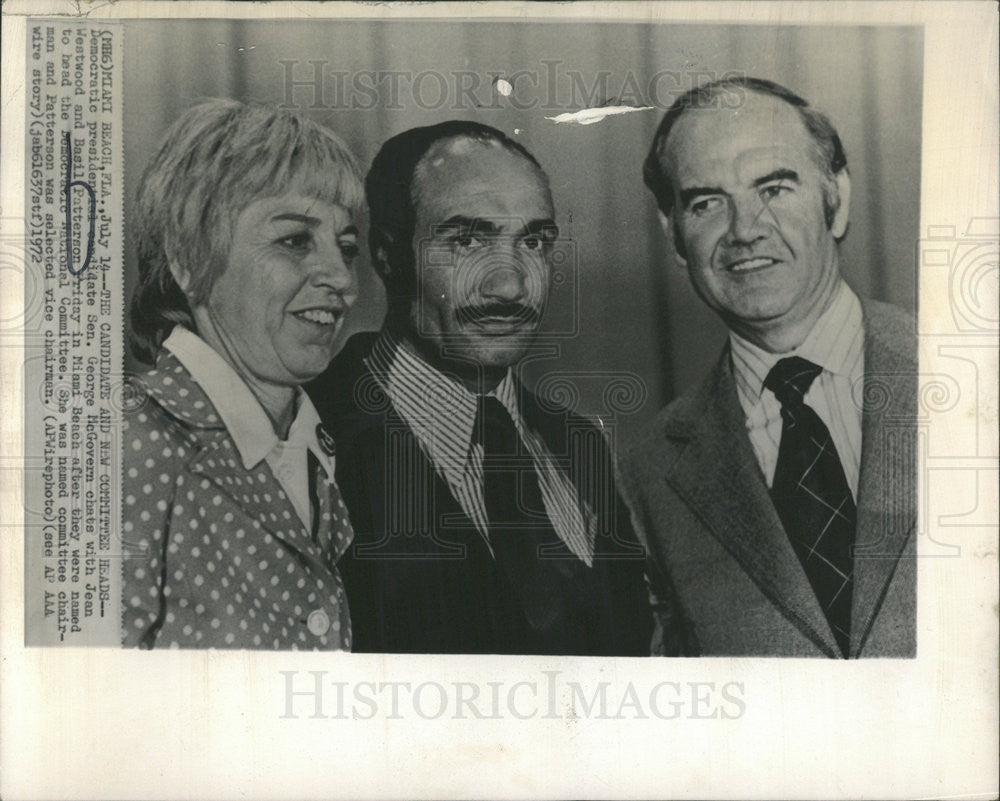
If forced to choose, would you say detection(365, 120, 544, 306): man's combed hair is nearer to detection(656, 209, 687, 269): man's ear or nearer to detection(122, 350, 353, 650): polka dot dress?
detection(656, 209, 687, 269): man's ear

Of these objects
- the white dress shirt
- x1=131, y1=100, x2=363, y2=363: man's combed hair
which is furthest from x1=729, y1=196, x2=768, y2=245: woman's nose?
the white dress shirt

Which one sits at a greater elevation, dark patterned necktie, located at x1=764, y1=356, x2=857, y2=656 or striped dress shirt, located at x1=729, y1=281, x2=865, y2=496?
striped dress shirt, located at x1=729, y1=281, x2=865, y2=496

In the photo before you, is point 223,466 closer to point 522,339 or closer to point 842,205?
point 522,339

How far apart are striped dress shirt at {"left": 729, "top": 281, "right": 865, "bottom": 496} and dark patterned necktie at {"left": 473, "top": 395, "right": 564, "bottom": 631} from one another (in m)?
0.65

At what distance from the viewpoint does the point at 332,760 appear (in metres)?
2.54

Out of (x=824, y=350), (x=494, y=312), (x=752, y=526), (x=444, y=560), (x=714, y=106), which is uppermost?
(x=714, y=106)

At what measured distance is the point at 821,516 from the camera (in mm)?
2562

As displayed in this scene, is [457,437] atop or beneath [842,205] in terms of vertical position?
beneath

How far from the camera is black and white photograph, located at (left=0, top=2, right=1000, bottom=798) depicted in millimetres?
2551

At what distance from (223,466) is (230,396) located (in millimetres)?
199

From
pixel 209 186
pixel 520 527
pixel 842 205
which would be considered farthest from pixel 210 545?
pixel 842 205

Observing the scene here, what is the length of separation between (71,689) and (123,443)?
2.33ft

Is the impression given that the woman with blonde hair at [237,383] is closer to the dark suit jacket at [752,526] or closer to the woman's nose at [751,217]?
the dark suit jacket at [752,526]

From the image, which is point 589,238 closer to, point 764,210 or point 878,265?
point 764,210
